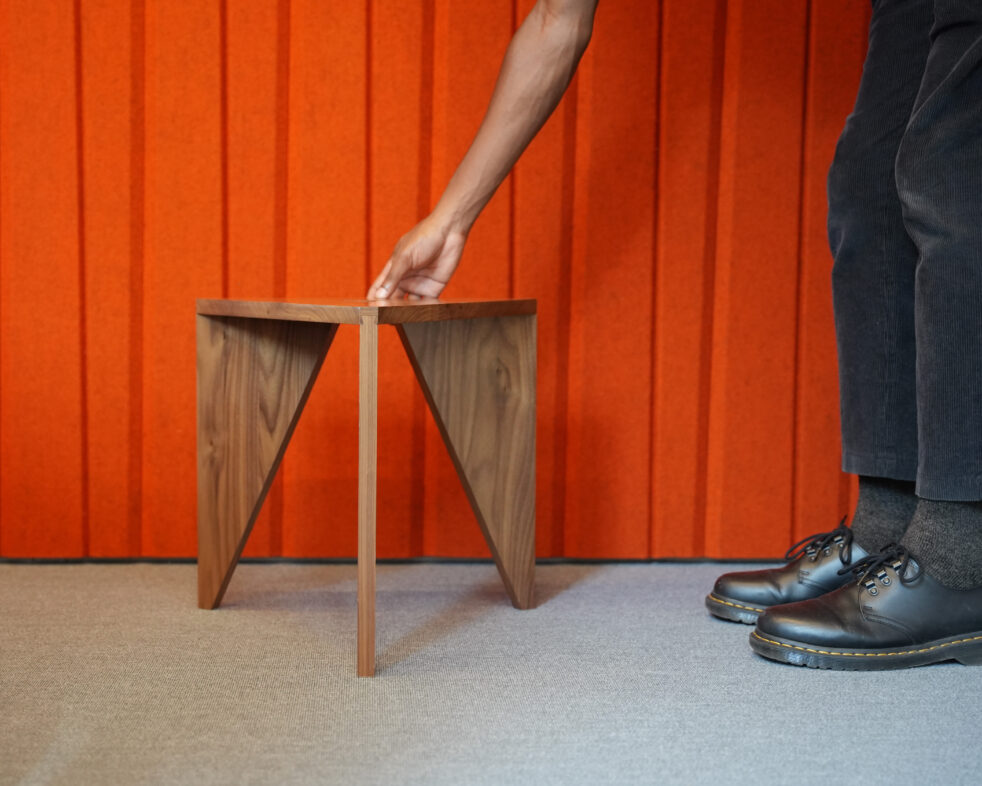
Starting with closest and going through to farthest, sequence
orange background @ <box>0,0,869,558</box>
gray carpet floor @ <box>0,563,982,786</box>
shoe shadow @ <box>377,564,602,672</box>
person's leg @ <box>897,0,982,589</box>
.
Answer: gray carpet floor @ <box>0,563,982,786</box>, person's leg @ <box>897,0,982,589</box>, shoe shadow @ <box>377,564,602,672</box>, orange background @ <box>0,0,869,558</box>

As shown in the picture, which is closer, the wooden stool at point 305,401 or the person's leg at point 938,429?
the person's leg at point 938,429

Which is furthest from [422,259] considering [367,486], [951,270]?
[951,270]

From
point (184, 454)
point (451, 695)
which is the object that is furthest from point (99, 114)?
point (451, 695)

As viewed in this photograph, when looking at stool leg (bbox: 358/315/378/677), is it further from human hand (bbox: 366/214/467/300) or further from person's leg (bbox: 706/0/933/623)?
person's leg (bbox: 706/0/933/623)

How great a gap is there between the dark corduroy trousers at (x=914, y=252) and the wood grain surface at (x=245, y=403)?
60cm

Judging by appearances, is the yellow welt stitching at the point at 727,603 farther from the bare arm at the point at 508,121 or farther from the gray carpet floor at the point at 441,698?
the bare arm at the point at 508,121

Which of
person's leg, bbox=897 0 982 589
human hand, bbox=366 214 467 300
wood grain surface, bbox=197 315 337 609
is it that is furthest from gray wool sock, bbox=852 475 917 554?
wood grain surface, bbox=197 315 337 609

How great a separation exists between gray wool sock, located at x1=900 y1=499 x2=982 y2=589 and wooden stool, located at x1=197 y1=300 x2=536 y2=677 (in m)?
0.44

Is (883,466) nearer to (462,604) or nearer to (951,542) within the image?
(951,542)

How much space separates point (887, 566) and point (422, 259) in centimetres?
59

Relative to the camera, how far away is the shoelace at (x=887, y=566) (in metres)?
1.01

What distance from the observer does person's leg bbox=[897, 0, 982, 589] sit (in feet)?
3.11

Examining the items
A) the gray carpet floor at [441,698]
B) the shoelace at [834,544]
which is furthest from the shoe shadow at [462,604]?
the shoelace at [834,544]

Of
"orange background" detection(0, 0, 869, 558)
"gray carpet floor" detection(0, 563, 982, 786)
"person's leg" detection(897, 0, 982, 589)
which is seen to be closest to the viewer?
"gray carpet floor" detection(0, 563, 982, 786)
